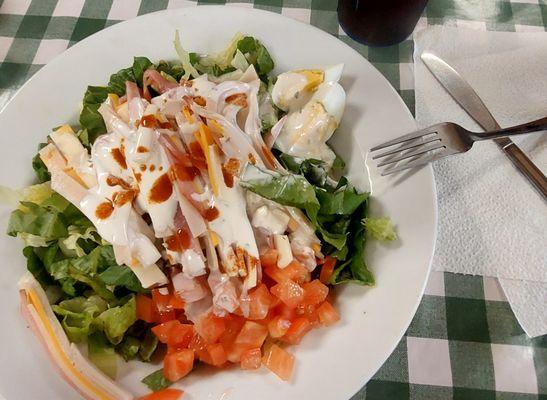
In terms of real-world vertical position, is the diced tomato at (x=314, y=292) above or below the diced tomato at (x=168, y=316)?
above

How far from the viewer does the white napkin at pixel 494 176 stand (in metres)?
1.40

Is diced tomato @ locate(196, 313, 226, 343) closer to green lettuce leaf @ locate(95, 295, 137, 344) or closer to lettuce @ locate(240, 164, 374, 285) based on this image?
green lettuce leaf @ locate(95, 295, 137, 344)

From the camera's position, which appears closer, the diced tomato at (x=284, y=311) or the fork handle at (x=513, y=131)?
the diced tomato at (x=284, y=311)

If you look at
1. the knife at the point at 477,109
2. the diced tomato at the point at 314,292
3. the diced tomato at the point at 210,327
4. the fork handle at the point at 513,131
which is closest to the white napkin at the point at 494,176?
the knife at the point at 477,109

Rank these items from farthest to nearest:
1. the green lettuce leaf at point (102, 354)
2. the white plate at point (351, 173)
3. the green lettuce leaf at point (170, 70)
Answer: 1. the green lettuce leaf at point (170, 70)
2. the green lettuce leaf at point (102, 354)
3. the white plate at point (351, 173)

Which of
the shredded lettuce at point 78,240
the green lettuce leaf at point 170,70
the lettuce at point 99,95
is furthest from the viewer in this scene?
the green lettuce leaf at point 170,70

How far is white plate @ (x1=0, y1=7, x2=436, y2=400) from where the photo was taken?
111 cm

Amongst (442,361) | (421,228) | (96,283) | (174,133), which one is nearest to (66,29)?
(174,133)

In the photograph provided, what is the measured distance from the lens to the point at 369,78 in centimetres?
142

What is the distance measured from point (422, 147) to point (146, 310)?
2.73 feet

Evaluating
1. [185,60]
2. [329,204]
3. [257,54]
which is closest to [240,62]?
[257,54]

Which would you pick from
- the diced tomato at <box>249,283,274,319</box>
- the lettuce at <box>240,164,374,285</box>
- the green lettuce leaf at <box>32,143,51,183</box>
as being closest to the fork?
the lettuce at <box>240,164,374,285</box>

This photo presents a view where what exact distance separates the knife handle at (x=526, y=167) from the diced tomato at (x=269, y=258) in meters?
0.84

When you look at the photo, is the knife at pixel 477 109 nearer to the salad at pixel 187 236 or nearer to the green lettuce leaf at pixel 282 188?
the salad at pixel 187 236
